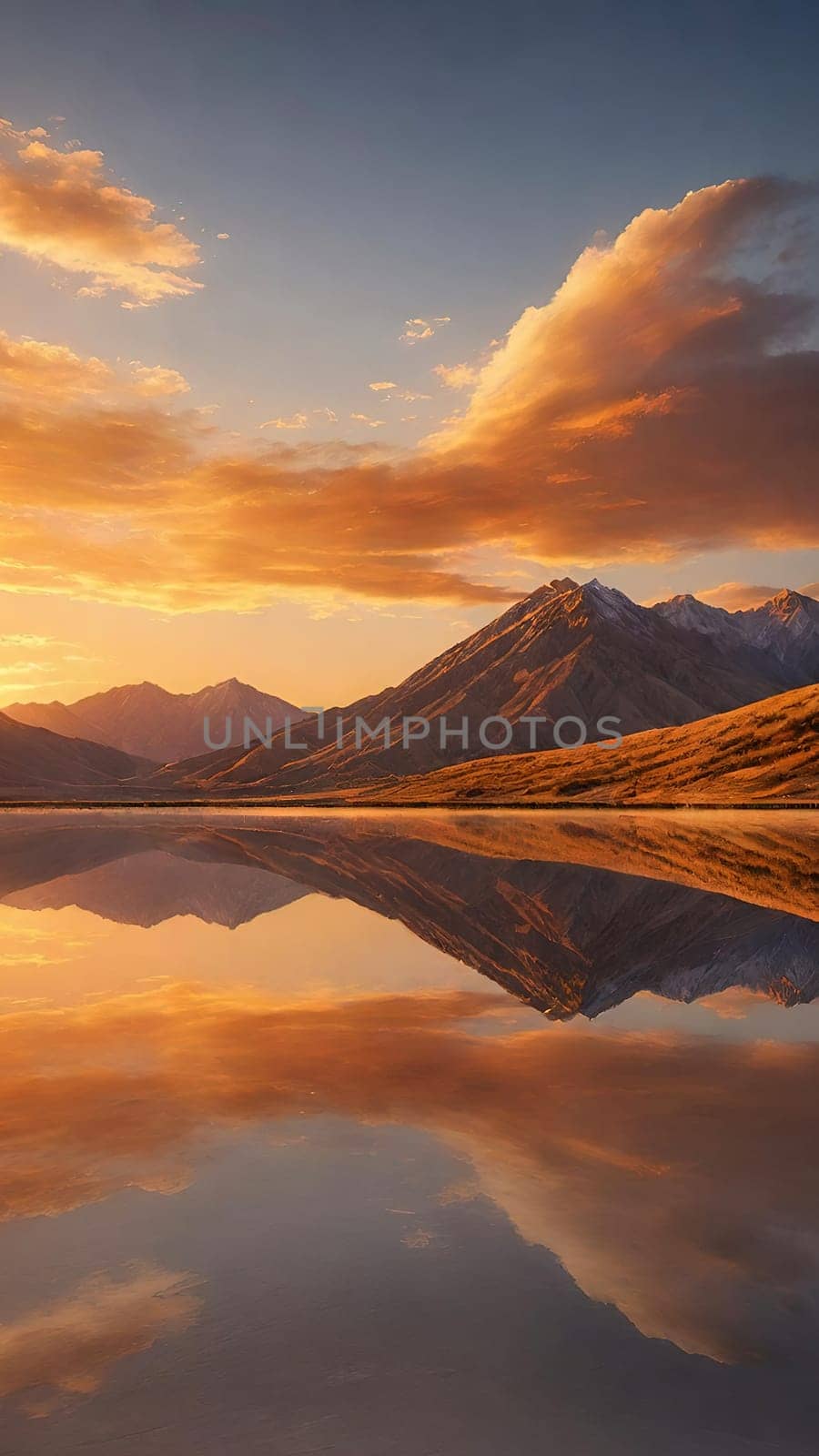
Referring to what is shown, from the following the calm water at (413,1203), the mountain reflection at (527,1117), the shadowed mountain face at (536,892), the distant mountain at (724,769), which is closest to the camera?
the calm water at (413,1203)

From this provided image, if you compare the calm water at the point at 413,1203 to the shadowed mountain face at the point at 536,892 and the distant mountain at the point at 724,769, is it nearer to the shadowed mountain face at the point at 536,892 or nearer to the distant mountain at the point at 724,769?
the shadowed mountain face at the point at 536,892

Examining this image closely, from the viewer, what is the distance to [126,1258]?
318 inches

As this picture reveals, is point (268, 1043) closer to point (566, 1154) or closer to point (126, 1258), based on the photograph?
point (566, 1154)

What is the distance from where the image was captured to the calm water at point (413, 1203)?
6.11m

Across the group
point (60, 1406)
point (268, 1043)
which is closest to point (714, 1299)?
point (60, 1406)

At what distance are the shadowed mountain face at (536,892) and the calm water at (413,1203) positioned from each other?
0.35 metres

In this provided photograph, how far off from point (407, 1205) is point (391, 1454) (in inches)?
132

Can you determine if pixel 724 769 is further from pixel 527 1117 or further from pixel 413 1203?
pixel 413 1203

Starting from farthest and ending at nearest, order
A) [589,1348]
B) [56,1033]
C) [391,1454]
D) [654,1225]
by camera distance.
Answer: [56,1033] < [654,1225] < [589,1348] < [391,1454]

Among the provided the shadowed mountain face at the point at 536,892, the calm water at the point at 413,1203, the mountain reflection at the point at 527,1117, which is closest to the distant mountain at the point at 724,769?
the shadowed mountain face at the point at 536,892

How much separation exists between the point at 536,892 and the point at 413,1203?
27998 millimetres

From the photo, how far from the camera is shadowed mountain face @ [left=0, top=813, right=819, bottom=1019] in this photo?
841 inches

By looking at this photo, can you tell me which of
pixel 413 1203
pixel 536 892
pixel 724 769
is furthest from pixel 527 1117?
pixel 724 769

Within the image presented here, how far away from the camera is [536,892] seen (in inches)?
1439
